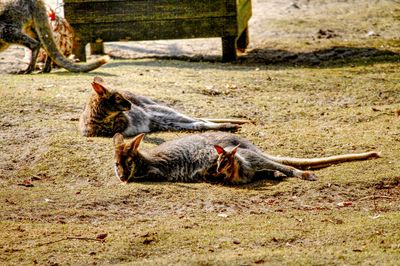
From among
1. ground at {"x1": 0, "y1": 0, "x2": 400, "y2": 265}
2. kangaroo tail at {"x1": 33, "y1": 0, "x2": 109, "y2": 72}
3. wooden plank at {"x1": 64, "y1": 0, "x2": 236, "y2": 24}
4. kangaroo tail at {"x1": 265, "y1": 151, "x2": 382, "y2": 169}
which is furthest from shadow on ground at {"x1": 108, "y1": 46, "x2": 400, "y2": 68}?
kangaroo tail at {"x1": 265, "y1": 151, "x2": 382, "y2": 169}

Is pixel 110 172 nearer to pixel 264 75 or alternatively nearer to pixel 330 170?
pixel 330 170

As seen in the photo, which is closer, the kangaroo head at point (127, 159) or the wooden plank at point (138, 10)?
the kangaroo head at point (127, 159)

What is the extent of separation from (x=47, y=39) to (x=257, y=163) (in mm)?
5264

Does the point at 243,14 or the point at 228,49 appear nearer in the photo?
the point at 228,49

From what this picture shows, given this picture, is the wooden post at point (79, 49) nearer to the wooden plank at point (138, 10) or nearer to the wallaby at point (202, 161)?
the wooden plank at point (138, 10)

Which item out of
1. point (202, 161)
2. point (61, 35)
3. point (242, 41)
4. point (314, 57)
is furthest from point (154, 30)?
point (202, 161)

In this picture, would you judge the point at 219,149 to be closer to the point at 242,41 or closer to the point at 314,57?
the point at 314,57

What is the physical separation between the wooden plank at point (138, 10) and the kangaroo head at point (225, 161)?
6.23 metres

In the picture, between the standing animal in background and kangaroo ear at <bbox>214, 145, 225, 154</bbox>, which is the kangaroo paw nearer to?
kangaroo ear at <bbox>214, 145, 225, 154</bbox>

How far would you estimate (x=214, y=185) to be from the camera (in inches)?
294

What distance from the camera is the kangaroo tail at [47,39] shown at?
11820 mm

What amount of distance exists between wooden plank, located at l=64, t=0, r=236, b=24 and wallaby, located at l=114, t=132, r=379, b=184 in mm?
5724

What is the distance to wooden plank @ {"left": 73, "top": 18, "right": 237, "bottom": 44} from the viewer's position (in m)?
13.4

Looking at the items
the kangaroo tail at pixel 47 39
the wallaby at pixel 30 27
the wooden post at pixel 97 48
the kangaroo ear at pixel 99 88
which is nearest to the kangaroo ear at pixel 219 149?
the kangaroo ear at pixel 99 88
